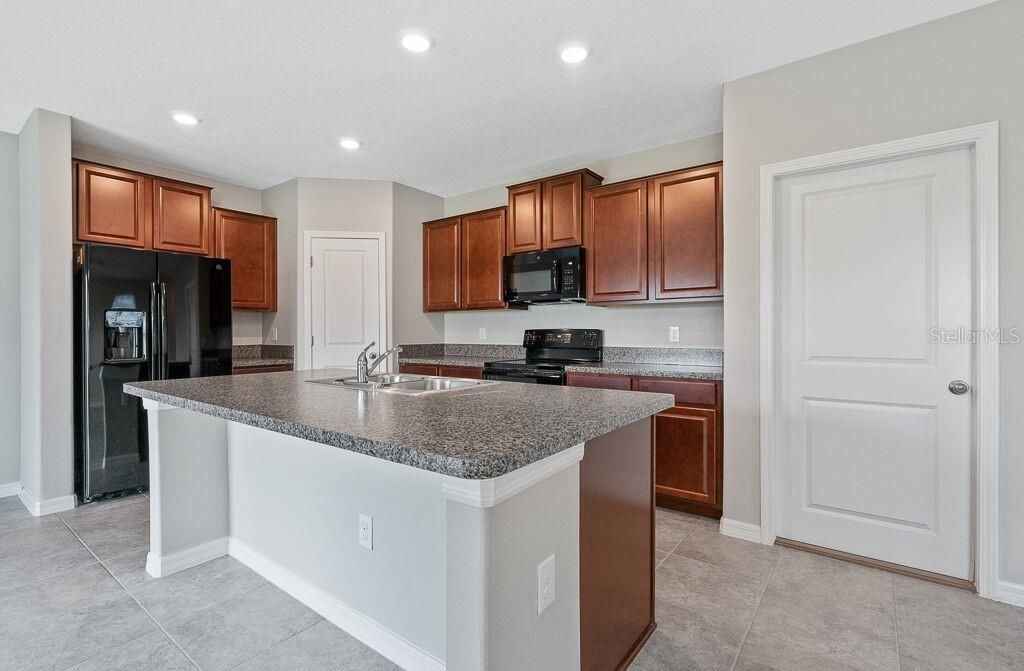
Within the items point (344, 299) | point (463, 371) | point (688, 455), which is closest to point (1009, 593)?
point (688, 455)

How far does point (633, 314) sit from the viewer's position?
12.7ft

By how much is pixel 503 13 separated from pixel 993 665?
3060mm

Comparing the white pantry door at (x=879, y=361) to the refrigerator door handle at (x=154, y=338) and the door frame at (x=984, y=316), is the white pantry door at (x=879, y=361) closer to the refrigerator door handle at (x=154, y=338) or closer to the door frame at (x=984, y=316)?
the door frame at (x=984, y=316)

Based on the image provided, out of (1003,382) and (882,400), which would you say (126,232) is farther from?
(1003,382)

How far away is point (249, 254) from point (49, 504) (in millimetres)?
2322

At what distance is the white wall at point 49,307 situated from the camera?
3.02 metres

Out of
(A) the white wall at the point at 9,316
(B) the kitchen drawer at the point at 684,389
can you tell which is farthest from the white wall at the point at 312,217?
(B) the kitchen drawer at the point at 684,389

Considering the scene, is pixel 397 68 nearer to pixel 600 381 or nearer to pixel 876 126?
pixel 600 381

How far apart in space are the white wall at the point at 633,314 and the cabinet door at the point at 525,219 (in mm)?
549

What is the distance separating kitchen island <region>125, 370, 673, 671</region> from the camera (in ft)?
3.25

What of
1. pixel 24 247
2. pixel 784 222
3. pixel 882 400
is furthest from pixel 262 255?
pixel 882 400

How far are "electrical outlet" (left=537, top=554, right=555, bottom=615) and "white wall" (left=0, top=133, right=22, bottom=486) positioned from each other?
13.6 ft

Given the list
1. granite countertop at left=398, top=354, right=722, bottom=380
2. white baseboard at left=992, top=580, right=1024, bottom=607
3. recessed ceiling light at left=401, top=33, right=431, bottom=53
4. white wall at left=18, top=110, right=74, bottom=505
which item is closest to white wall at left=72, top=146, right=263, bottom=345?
white wall at left=18, top=110, right=74, bottom=505

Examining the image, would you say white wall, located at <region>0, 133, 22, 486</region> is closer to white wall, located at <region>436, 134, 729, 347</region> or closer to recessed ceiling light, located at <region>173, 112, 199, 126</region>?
recessed ceiling light, located at <region>173, 112, 199, 126</region>
